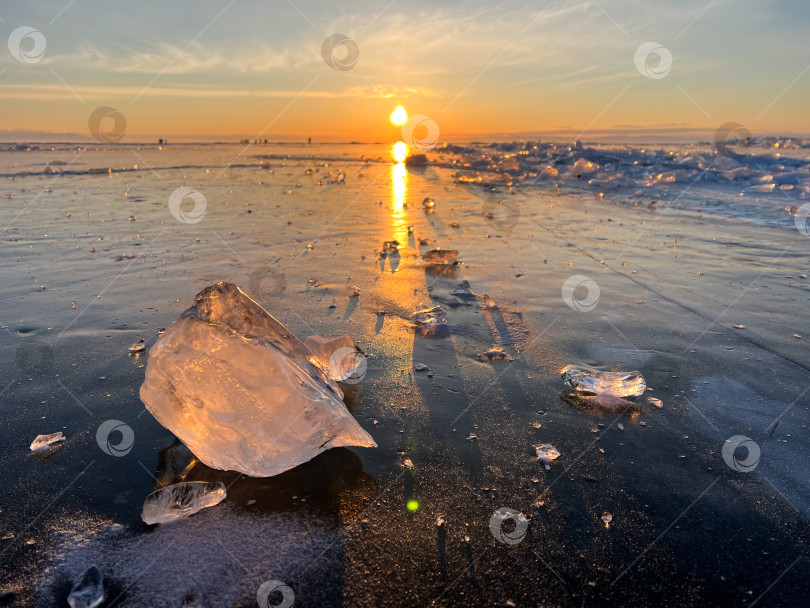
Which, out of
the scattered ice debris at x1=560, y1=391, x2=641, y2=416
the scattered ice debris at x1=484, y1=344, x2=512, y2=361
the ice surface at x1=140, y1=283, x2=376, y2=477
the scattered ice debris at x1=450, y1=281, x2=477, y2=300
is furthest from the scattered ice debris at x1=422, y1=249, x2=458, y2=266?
the ice surface at x1=140, y1=283, x2=376, y2=477

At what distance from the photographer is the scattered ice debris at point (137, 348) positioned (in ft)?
10.3

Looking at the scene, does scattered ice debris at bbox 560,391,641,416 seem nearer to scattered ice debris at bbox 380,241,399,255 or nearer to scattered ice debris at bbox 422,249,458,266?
scattered ice debris at bbox 422,249,458,266

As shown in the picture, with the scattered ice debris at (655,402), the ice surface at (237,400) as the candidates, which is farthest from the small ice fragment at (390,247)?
the ice surface at (237,400)

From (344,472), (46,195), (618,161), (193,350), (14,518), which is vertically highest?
(46,195)

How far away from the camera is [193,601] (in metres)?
1.45

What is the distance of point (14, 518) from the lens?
1.76m

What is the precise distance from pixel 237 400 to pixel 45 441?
104cm

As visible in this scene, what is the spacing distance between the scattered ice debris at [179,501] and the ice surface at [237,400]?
16 cm

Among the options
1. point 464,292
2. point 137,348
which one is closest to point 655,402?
point 464,292

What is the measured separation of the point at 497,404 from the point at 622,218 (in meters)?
8.18

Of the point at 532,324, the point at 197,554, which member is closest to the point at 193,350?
the point at 197,554

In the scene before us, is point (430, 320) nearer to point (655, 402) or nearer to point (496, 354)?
point (496, 354)

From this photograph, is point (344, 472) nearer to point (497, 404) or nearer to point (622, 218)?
point (497, 404)

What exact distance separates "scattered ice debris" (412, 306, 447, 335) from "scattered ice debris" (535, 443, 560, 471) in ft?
4.97
